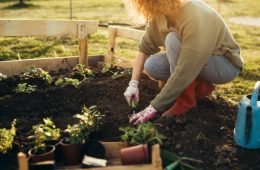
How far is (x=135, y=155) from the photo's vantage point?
282cm

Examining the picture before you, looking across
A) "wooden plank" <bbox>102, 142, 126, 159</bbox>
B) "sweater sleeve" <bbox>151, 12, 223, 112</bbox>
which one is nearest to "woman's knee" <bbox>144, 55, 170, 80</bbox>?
"sweater sleeve" <bbox>151, 12, 223, 112</bbox>

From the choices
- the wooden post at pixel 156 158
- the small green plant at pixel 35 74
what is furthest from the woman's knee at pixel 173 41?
the small green plant at pixel 35 74

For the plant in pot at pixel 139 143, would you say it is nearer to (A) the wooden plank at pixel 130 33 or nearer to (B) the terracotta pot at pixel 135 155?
(B) the terracotta pot at pixel 135 155

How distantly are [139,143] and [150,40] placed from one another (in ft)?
4.24

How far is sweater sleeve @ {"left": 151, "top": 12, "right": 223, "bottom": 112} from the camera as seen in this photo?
10.9 ft

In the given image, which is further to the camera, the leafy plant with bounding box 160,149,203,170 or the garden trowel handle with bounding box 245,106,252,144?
the garden trowel handle with bounding box 245,106,252,144

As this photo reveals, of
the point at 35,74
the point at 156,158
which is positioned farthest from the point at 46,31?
the point at 156,158

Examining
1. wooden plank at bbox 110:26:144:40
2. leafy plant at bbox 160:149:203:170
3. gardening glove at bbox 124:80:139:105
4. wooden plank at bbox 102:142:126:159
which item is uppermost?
wooden plank at bbox 110:26:144:40

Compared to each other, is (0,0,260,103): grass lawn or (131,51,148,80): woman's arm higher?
(0,0,260,103): grass lawn

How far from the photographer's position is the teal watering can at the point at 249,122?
124 inches

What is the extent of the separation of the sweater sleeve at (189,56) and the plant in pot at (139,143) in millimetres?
326

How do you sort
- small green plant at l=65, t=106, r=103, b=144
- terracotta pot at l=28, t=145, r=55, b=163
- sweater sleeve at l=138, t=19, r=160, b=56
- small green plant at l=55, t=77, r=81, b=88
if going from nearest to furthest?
terracotta pot at l=28, t=145, r=55, b=163 < small green plant at l=65, t=106, r=103, b=144 < sweater sleeve at l=138, t=19, r=160, b=56 < small green plant at l=55, t=77, r=81, b=88

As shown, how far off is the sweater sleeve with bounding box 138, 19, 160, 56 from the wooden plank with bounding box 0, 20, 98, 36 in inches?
48.0

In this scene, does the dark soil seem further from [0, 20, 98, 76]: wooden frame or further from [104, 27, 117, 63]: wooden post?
[104, 27, 117, 63]: wooden post
